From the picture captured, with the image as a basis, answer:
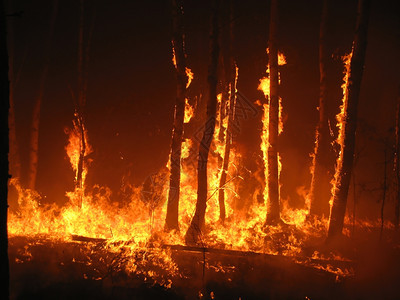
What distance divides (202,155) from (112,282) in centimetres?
481

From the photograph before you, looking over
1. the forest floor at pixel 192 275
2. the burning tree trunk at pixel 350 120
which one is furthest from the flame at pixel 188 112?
the forest floor at pixel 192 275

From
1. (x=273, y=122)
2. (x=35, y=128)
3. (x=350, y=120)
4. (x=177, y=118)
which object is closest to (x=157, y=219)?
(x=177, y=118)

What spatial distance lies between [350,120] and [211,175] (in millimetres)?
6318

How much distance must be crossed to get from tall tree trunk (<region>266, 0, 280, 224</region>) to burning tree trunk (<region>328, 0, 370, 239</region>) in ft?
7.72

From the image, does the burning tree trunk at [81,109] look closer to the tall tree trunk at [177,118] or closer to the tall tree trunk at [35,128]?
the tall tree trunk at [35,128]

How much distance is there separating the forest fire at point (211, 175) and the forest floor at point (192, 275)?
0.12ft

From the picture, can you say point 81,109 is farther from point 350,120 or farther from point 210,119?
point 350,120

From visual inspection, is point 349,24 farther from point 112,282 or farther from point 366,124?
point 112,282

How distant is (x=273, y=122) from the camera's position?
1254cm

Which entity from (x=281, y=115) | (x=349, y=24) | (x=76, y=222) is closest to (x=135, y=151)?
(x=76, y=222)

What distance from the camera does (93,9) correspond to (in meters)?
16.2

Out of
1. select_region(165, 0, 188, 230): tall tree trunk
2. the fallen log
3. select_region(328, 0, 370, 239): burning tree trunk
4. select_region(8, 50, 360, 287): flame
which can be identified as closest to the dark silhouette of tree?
select_region(8, 50, 360, 287): flame

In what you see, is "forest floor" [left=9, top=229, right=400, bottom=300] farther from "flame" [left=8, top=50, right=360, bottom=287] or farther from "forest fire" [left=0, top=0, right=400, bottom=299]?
"flame" [left=8, top=50, right=360, bottom=287]

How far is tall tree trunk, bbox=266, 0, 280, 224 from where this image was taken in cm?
1238
